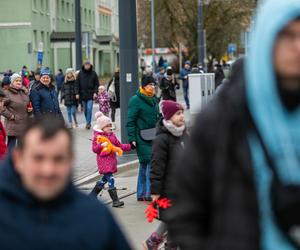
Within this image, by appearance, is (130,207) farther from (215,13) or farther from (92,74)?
(215,13)

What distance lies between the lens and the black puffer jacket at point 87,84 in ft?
74.4

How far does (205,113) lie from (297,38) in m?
0.35

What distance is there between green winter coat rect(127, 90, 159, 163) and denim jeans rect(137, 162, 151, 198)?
141mm

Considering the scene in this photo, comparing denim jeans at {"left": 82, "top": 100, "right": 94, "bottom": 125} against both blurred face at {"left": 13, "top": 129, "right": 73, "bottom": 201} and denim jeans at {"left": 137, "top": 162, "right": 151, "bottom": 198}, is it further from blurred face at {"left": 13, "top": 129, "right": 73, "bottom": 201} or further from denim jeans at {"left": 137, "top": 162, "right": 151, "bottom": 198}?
blurred face at {"left": 13, "top": 129, "right": 73, "bottom": 201}

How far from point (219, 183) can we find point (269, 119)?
0.23m

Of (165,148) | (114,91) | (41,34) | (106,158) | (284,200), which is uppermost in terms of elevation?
(41,34)

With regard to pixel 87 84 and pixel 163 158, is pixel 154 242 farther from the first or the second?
pixel 87 84

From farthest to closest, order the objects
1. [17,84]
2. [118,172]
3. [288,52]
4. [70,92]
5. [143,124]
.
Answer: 1. [70,92]
2. [118,172]
3. [17,84]
4. [143,124]
5. [288,52]

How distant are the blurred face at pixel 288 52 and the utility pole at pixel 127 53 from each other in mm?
12968

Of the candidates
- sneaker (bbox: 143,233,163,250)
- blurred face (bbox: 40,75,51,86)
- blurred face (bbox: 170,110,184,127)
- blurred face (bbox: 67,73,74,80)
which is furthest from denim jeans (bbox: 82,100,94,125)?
blurred face (bbox: 170,110,184,127)

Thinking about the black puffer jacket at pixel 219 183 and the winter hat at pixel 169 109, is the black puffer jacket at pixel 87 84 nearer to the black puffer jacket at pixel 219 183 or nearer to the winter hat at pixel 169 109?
the winter hat at pixel 169 109

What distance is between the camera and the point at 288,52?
2.50 meters

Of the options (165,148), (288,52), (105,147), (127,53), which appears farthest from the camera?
(127,53)

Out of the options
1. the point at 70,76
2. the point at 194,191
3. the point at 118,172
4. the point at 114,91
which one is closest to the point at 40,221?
the point at 194,191
